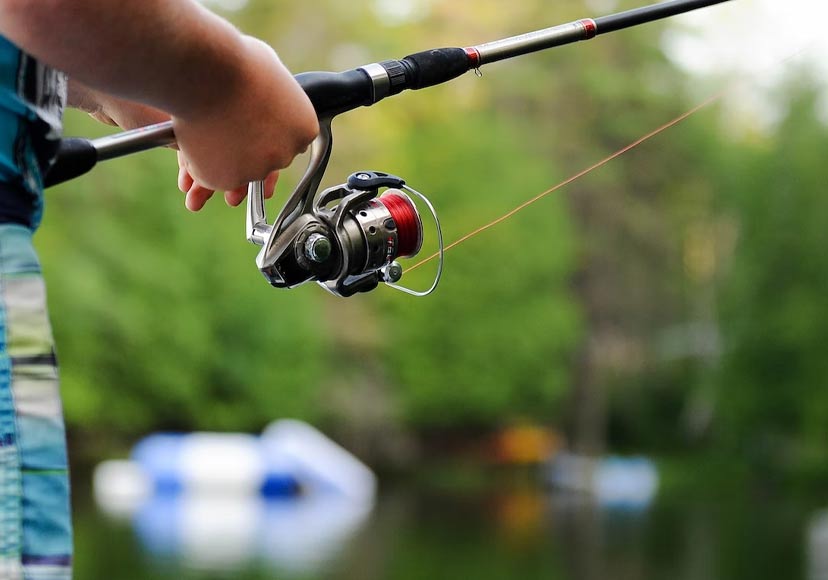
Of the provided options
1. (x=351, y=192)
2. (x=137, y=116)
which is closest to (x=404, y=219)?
(x=351, y=192)

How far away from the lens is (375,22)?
82.9ft

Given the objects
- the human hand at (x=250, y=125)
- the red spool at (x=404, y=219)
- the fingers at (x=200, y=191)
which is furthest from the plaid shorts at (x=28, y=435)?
the red spool at (x=404, y=219)

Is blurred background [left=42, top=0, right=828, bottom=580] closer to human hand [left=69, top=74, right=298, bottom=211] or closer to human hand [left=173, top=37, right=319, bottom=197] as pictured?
human hand [left=69, top=74, right=298, bottom=211]

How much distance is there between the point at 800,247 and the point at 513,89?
854 cm

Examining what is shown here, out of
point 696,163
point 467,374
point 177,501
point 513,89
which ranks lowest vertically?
point 177,501

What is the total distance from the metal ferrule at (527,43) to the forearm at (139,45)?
40 cm

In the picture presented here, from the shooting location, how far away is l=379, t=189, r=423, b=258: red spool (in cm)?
123

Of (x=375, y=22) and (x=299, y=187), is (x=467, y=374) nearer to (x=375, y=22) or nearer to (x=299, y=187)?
(x=375, y=22)

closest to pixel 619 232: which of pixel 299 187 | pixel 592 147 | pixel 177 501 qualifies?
pixel 592 147

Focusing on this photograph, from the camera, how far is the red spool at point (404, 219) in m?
1.23

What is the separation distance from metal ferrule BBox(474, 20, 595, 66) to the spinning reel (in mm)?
136

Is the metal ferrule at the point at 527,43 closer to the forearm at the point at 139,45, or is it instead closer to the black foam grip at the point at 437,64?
the black foam grip at the point at 437,64

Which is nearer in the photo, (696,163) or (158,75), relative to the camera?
(158,75)

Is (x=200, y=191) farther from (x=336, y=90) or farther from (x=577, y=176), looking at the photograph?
(x=577, y=176)
